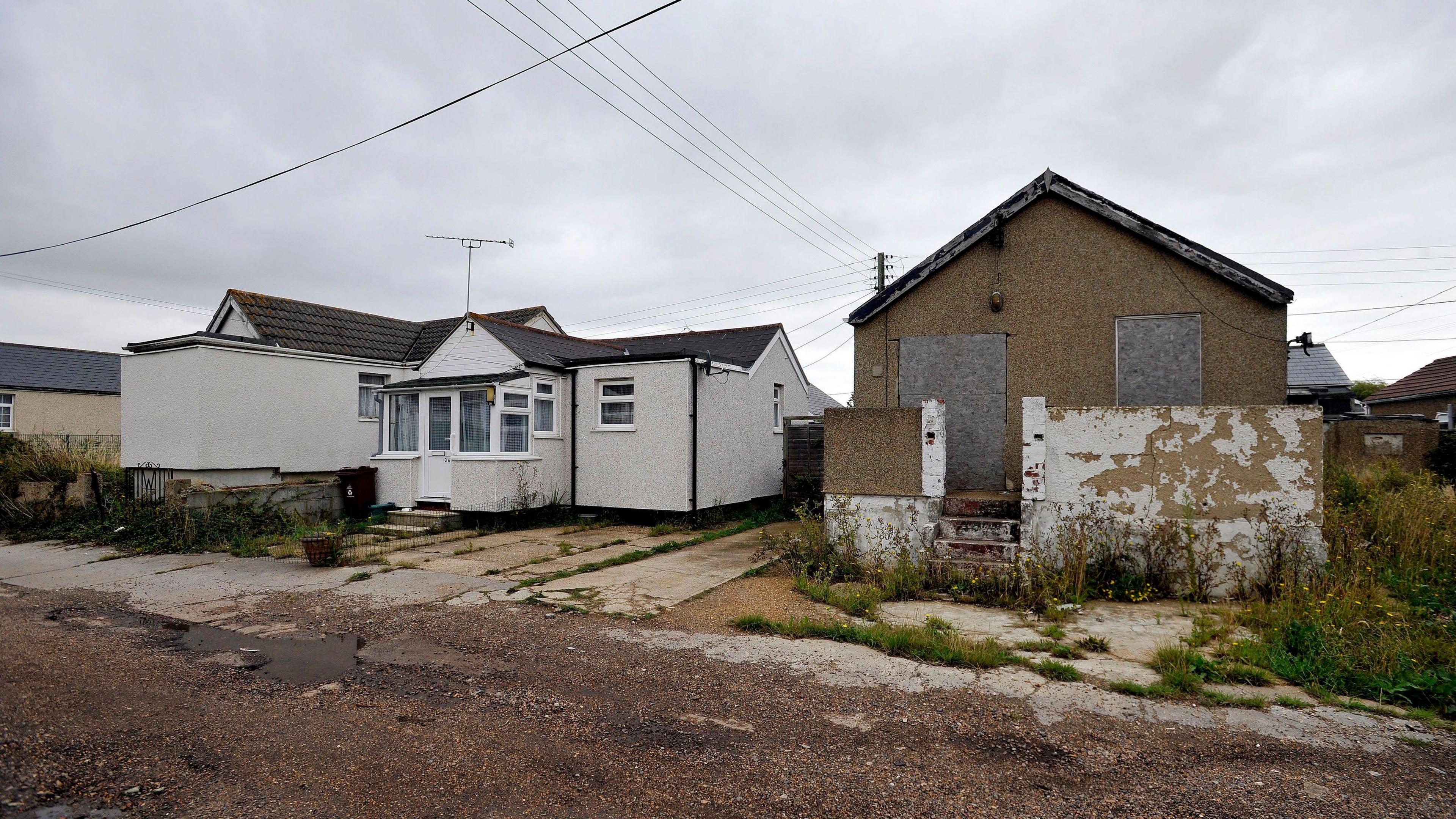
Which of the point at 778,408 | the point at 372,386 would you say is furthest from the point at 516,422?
the point at 778,408

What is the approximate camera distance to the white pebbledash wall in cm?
1370

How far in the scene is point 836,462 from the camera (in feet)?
27.5

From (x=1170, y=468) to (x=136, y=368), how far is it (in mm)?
18203

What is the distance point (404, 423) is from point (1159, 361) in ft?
42.3

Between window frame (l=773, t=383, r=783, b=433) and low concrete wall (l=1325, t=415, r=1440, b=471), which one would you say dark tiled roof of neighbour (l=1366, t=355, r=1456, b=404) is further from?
window frame (l=773, t=383, r=783, b=433)

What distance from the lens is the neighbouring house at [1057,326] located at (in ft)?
28.9

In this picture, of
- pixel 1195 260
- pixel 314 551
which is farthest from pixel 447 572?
pixel 1195 260

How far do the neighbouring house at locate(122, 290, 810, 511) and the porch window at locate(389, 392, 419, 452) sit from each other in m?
0.03

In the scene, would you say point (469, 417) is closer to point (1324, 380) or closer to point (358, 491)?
point (358, 491)

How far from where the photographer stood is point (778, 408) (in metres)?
17.5

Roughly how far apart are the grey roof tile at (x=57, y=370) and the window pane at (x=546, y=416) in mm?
22853

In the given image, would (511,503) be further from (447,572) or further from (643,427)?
(447,572)

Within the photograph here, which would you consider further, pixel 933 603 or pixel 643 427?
pixel 643 427

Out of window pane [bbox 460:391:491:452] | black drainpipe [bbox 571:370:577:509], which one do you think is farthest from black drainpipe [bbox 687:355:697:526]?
window pane [bbox 460:391:491:452]
